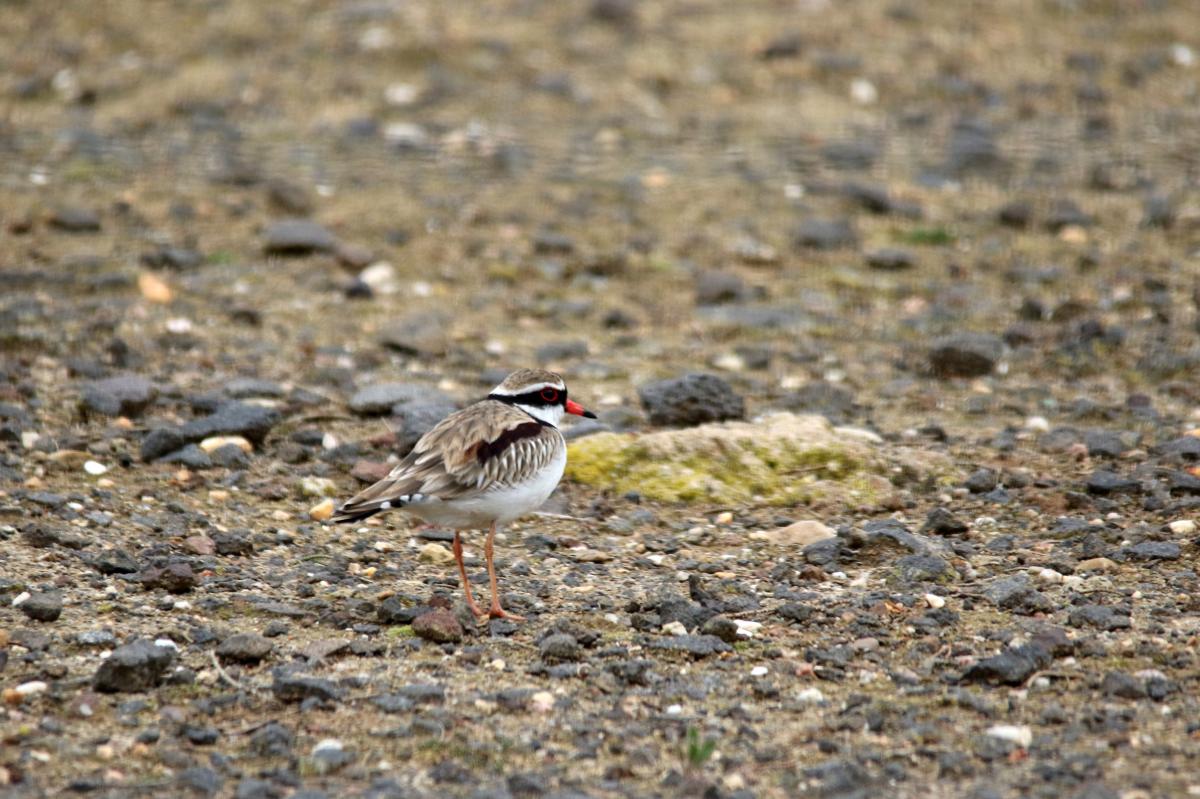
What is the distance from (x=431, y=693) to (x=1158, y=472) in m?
4.47

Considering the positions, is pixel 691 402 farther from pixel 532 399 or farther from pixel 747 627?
pixel 747 627

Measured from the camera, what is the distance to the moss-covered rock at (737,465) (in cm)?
829

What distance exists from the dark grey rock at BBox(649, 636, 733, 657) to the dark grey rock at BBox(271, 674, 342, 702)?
1.40m

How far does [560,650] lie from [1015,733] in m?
1.86

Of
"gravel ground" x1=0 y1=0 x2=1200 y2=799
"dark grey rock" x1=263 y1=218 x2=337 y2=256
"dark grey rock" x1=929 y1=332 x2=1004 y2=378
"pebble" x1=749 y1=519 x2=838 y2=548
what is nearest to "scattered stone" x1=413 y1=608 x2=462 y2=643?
"gravel ground" x1=0 y1=0 x2=1200 y2=799

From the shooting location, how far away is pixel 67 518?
294 inches

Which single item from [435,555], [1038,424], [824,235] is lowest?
[435,555]

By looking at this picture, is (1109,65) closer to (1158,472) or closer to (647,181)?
(647,181)

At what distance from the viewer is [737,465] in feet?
27.8

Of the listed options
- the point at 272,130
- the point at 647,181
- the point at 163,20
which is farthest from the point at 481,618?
the point at 163,20

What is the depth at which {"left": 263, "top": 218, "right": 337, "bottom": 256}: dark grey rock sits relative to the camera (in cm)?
1152

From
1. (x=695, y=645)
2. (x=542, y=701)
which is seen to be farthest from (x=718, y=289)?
(x=542, y=701)

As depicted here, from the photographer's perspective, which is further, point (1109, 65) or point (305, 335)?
point (1109, 65)

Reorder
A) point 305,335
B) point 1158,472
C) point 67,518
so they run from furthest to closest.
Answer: point 305,335
point 1158,472
point 67,518
